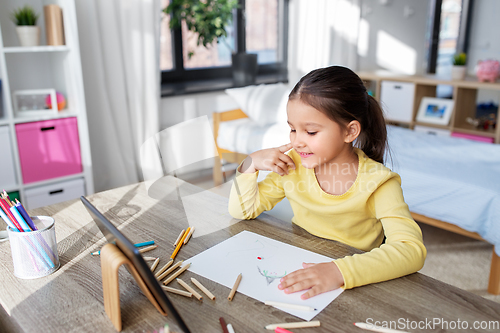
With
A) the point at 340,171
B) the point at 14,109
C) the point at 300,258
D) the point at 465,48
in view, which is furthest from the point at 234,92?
the point at 465,48

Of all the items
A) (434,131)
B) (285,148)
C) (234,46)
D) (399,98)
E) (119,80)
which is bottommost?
(434,131)

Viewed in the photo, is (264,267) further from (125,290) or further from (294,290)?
(125,290)

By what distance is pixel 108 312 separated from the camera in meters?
0.73

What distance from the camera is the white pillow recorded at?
10.0ft

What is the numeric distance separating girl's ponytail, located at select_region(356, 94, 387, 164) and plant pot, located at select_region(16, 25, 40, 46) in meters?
1.90

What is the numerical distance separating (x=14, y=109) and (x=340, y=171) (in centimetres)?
191

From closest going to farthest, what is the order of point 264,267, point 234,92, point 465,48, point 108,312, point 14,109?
point 108,312 → point 264,267 → point 14,109 → point 234,92 → point 465,48

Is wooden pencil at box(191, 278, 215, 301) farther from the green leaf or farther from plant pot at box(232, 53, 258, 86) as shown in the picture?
plant pot at box(232, 53, 258, 86)

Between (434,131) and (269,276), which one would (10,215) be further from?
(434,131)

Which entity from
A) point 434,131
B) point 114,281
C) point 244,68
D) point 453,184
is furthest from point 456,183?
point 244,68

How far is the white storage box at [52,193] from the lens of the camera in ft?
7.61

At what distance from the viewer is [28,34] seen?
7.40ft

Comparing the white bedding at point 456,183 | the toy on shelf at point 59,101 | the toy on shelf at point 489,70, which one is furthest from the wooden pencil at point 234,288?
the toy on shelf at point 489,70

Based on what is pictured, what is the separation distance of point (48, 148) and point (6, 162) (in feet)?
0.70
